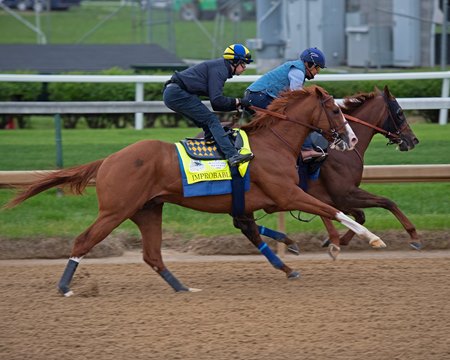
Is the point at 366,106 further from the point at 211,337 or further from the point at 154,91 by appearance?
the point at 154,91

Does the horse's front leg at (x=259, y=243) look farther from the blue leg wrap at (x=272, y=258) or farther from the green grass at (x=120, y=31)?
the green grass at (x=120, y=31)

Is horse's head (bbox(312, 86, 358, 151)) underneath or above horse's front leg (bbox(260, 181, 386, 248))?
above

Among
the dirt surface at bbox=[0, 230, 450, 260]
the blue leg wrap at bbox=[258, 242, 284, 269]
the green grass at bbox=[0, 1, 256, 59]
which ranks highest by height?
the green grass at bbox=[0, 1, 256, 59]

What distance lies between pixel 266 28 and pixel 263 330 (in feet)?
59.3

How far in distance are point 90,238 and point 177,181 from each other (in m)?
0.88

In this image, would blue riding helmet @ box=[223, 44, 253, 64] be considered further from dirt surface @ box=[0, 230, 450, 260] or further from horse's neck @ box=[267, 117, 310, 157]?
dirt surface @ box=[0, 230, 450, 260]

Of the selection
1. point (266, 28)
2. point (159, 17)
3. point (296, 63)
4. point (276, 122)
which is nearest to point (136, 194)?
point (276, 122)

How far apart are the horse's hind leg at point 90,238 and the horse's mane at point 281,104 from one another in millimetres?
1520

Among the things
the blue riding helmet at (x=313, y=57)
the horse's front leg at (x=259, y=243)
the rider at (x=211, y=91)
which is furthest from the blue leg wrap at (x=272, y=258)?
the blue riding helmet at (x=313, y=57)

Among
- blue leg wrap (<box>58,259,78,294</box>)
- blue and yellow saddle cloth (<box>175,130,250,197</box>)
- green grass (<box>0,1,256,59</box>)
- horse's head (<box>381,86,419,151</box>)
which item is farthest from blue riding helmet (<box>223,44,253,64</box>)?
green grass (<box>0,1,256,59</box>)

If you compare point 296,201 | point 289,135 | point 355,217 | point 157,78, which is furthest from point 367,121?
point 157,78

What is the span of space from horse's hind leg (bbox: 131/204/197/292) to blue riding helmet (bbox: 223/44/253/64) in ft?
4.67

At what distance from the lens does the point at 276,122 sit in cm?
870

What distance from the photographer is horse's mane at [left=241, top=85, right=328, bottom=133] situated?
8688mm
